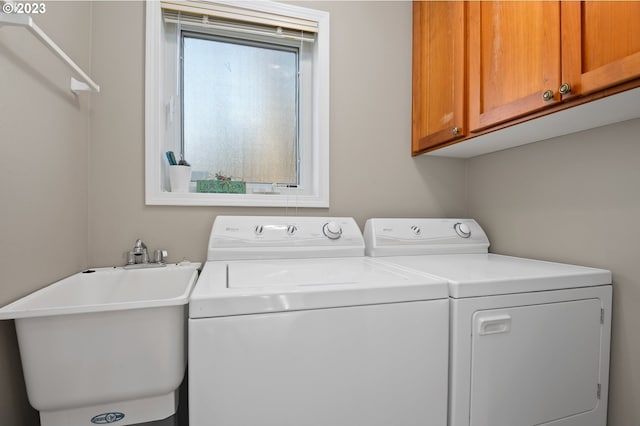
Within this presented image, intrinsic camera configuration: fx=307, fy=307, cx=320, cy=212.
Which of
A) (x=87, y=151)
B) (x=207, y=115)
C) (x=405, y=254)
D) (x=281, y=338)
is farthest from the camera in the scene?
(x=207, y=115)

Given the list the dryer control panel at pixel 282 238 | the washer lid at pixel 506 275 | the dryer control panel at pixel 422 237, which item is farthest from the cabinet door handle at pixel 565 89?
the dryer control panel at pixel 282 238

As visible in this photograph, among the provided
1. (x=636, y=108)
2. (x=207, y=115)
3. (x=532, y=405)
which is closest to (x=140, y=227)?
(x=207, y=115)

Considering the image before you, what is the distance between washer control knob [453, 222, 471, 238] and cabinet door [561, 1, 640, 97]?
839mm

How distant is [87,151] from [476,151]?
6.28 feet

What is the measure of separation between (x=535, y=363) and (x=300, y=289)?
0.81 metres

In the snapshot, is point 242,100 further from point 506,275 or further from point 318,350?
point 506,275

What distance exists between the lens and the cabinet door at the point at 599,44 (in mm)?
809

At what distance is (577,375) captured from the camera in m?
1.06

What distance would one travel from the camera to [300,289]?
82 cm

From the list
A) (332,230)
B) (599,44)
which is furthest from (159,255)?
(599,44)

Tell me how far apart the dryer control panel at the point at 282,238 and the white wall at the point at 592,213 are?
817mm

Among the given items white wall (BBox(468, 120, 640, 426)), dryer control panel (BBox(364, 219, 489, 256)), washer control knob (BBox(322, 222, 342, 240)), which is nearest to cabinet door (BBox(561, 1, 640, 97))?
white wall (BBox(468, 120, 640, 426))

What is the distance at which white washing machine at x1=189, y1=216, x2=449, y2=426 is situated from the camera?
751 mm

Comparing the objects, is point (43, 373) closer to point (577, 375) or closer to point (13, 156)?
point (13, 156)
